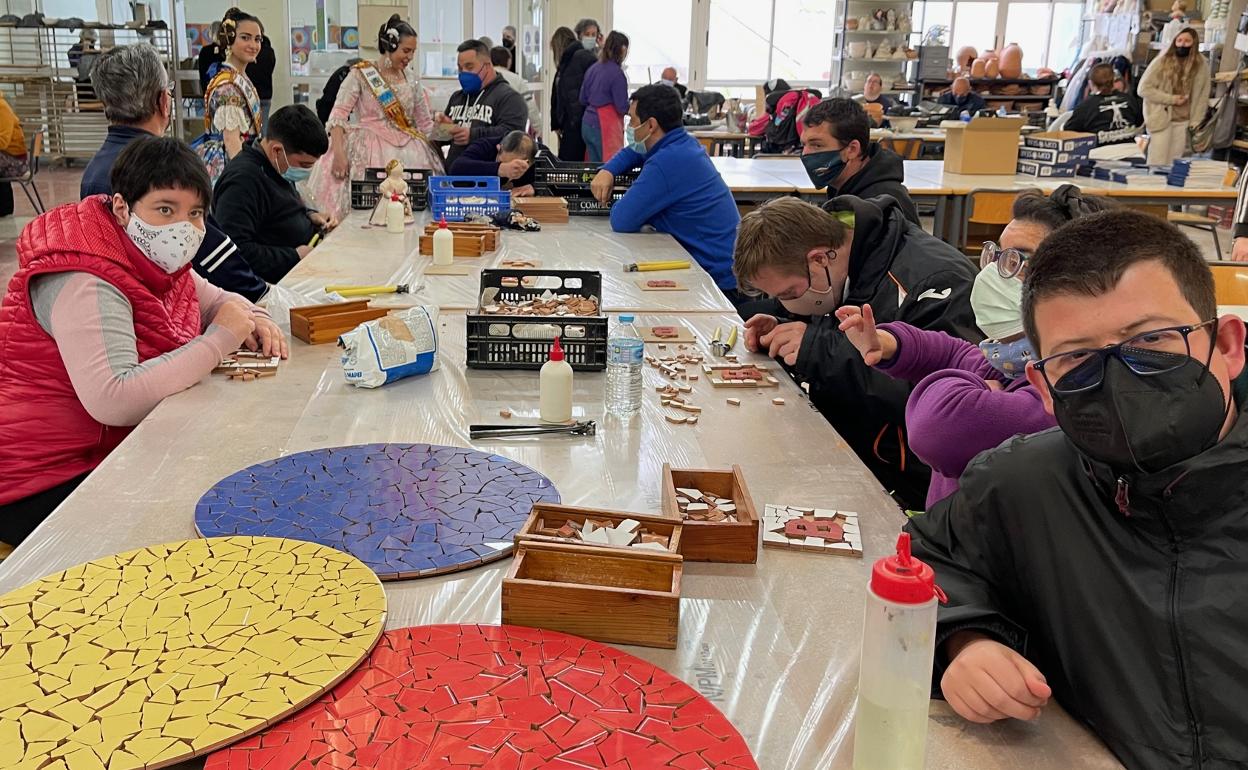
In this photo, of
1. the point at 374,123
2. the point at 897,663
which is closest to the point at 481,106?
the point at 374,123

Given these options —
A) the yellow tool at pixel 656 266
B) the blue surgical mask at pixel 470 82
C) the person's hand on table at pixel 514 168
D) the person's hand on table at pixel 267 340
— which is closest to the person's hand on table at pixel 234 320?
the person's hand on table at pixel 267 340

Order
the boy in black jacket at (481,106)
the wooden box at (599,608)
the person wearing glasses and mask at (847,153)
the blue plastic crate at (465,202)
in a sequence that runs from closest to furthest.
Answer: the wooden box at (599,608)
the person wearing glasses and mask at (847,153)
the blue plastic crate at (465,202)
the boy in black jacket at (481,106)

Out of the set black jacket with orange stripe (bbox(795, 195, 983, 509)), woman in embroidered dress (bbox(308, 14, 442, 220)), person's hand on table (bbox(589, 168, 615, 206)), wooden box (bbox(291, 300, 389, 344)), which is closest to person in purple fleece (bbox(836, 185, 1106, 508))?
Answer: black jacket with orange stripe (bbox(795, 195, 983, 509))

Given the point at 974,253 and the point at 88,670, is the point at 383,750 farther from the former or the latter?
the point at 974,253

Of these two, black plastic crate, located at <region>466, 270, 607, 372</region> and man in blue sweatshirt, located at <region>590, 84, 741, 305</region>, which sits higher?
man in blue sweatshirt, located at <region>590, 84, 741, 305</region>

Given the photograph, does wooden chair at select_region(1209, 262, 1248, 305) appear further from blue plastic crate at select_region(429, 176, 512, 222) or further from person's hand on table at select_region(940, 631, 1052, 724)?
blue plastic crate at select_region(429, 176, 512, 222)

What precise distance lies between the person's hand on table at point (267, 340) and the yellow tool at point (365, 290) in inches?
25.9

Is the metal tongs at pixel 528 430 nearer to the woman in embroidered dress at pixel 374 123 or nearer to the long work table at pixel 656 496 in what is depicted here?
the long work table at pixel 656 496

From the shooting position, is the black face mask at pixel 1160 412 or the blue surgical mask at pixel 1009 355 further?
the blue surgical mask at pixel 1009 355

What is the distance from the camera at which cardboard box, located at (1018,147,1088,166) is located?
6.54m

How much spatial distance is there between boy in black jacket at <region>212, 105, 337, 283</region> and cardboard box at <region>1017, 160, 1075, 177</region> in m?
4.59

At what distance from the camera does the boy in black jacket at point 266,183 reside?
4.25 m

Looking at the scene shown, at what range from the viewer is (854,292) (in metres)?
2.83

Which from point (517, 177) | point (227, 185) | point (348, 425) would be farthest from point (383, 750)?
point (517, 177)
